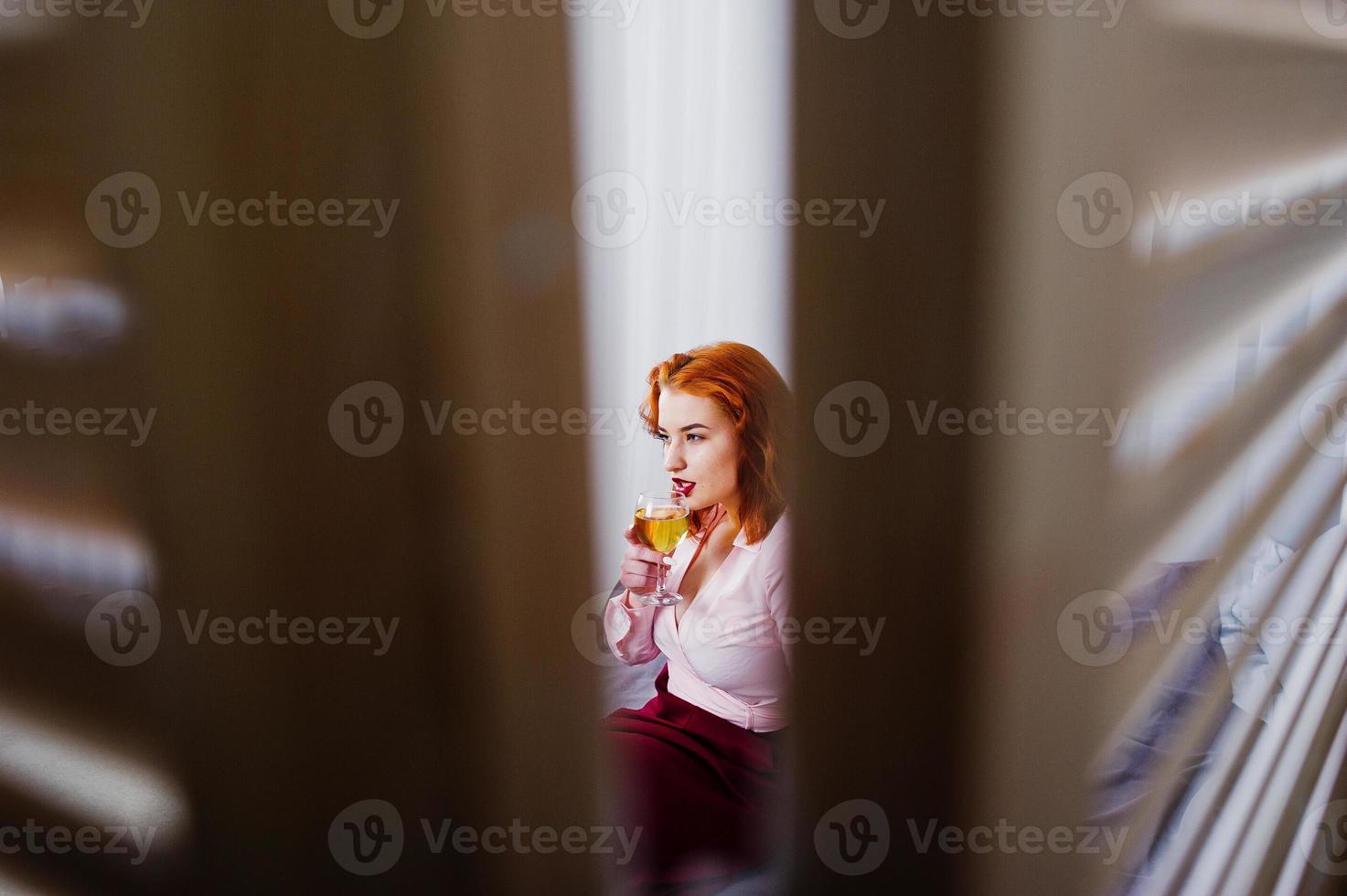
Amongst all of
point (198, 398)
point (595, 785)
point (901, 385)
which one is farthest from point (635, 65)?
point (595, 785)

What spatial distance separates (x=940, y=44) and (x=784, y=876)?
1.31m

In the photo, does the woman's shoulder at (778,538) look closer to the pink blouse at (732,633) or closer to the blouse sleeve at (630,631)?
the pink blouse at (732,633)

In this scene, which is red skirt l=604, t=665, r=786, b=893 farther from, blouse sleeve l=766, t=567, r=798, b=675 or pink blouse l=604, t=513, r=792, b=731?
blouse sleeve l=766, t=567, r=798, b=675

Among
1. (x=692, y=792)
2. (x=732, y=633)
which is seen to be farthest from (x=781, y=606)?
(x=692, y=792)

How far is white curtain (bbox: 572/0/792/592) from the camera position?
117 centimetres

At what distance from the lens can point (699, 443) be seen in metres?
1.23

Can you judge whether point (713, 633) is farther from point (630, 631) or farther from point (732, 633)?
point (630, 631)

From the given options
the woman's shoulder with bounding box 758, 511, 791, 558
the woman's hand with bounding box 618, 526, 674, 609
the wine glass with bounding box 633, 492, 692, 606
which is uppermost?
the wine glass with bounding box 633, 492, 692, 606

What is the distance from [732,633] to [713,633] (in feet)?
0.09

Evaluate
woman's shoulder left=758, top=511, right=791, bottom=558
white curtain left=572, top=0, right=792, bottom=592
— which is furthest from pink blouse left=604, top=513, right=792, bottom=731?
white curtain left=572, top=0, right=792, bottom=592

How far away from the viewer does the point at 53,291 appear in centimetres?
124

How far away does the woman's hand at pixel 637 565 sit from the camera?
4.11 feet

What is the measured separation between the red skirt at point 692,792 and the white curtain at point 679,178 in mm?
549

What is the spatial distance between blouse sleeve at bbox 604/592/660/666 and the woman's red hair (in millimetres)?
185
